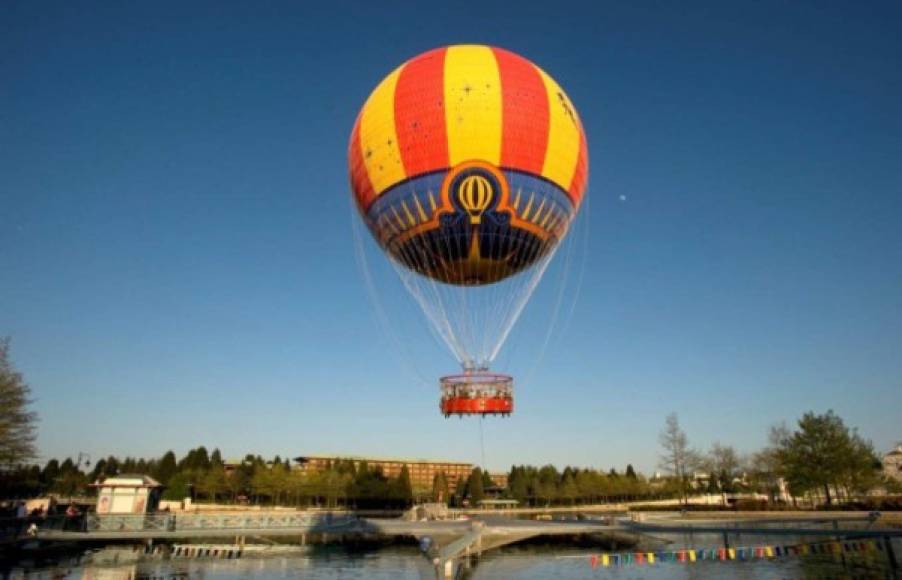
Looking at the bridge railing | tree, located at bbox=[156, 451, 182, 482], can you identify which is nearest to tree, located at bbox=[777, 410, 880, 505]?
the bridge railing

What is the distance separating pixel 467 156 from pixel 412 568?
819 inches

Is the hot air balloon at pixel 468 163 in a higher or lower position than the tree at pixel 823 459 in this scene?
higher

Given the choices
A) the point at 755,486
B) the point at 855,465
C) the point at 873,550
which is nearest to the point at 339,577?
the point at 873,550

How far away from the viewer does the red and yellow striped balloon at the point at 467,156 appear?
23375 mm

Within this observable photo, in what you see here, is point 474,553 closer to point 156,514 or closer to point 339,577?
point 339,577

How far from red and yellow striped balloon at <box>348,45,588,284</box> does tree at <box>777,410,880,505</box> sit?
41092mm

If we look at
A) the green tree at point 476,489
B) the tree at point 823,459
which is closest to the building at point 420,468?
the green tree at point 476,489

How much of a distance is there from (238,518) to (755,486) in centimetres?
6652

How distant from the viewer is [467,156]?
918 inches

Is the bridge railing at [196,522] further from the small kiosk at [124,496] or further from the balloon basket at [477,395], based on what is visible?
the balloon basket at [477,395]

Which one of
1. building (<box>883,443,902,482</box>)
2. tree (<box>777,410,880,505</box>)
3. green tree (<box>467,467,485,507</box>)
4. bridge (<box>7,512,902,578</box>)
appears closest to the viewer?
bridge (<box>7,512,902,578</box>)

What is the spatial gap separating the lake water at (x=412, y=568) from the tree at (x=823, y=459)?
20.2 metres

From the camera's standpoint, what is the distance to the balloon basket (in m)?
22.6

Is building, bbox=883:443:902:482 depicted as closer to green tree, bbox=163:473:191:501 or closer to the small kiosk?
green tree, bbox=163:473:191:501
